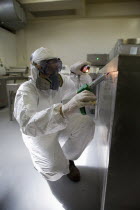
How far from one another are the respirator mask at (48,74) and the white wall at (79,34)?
9.93 ft

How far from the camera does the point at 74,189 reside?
3.70ft

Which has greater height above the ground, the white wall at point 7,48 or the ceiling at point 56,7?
the ceiling at point 56,7

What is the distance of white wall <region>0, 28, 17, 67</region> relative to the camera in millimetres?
3805

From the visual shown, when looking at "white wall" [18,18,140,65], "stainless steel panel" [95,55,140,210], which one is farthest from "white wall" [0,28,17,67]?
"stainless steel panel" [95,55,140,210]

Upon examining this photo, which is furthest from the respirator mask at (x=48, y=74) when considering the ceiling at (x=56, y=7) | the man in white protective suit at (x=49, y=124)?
the ceiling at (x=56, y=7)

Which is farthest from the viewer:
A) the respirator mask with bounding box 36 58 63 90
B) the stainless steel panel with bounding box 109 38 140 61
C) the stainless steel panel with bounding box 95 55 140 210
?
the stainless steel panel with bounding box 109 38 140 61

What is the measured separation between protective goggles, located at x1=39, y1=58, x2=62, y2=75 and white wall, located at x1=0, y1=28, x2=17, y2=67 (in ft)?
10.3

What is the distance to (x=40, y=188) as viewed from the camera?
45.2 inches

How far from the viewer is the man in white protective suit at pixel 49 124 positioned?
81 cm

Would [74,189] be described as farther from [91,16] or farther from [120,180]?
[91,16]

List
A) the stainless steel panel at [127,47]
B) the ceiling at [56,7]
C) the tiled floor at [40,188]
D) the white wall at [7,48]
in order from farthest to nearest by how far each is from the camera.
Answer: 1. the white wall at [7,48]
2. the ceiling at [56,7]
3. the stainless steel panel at [127,47]
4. the tiled floor at [40,188]

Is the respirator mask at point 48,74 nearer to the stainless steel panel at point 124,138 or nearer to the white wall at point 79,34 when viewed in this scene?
the stainless steel panel at point 124,138

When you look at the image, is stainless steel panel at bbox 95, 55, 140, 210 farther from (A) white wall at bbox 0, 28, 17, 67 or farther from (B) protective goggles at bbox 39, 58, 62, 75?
(A) white wall at bbox 0, 28, 17, 67

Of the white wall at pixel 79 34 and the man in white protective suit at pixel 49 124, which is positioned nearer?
the man in white protective suit at pixel 49 124
